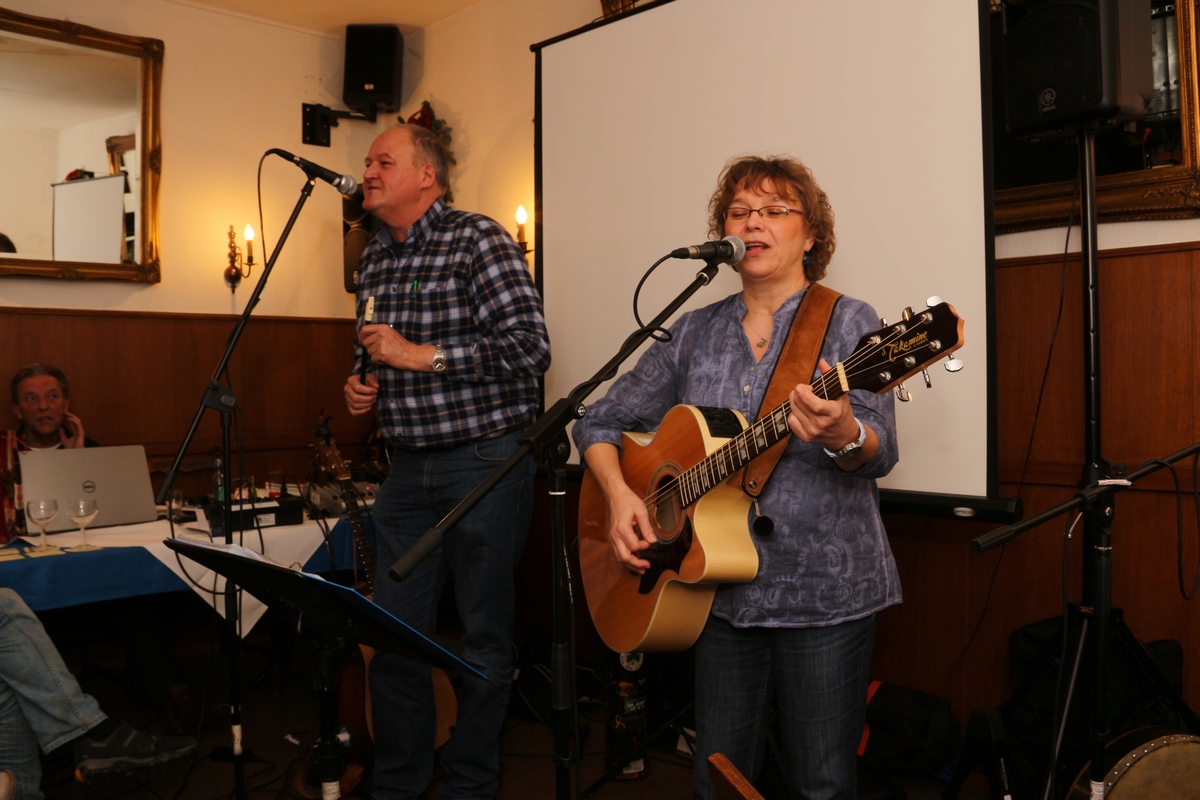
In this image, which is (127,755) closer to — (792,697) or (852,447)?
(792,697)

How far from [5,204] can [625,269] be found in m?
2.71

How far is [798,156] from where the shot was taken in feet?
8.74

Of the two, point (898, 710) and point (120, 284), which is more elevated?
point (120, 284)

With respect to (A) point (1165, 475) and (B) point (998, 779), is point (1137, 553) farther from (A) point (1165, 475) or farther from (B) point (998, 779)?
(B) point (998, 779)

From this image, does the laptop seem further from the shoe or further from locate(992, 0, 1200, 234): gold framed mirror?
locate(992, 0, 1200, 234): gold framed mirror

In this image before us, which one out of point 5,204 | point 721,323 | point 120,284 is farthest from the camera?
point 120,284

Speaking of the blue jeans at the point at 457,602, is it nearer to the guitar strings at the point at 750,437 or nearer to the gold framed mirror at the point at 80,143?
the guitar strings at the point at 750,437

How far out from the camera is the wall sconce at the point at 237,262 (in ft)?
14.9

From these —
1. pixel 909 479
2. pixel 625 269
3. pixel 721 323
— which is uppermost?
pixel 625 269

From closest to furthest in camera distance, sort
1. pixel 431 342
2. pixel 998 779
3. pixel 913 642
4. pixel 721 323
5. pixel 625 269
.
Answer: pixel 721 323 → pixel 998 779 → pixel 431 342 → pixel 913 642 → pixel 625 269

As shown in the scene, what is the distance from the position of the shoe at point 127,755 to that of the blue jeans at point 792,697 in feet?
5.06

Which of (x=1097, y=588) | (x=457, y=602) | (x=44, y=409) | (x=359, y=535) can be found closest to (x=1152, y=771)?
(x=1097, y=588)

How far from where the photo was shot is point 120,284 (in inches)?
169

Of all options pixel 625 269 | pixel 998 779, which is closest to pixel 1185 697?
pixel 998 779
